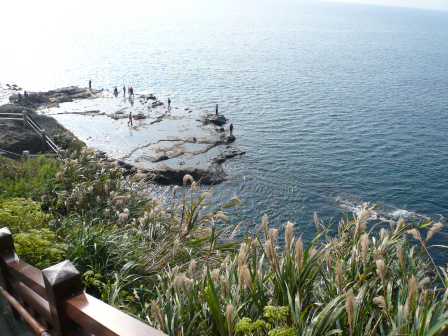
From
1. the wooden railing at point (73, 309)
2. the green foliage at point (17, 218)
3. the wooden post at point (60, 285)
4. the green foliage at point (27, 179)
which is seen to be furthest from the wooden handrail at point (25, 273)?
the green foliage at point (27, 179)

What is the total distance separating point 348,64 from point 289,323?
83.9m

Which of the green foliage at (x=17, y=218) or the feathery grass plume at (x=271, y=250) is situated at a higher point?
the feathery grass plume at (x=271, y=250)

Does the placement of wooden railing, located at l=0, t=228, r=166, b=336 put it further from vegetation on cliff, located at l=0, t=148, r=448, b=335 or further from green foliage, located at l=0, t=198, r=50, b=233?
green foliage, located at l=0, t=198, r=50, b=233

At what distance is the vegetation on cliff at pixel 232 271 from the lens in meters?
3.19

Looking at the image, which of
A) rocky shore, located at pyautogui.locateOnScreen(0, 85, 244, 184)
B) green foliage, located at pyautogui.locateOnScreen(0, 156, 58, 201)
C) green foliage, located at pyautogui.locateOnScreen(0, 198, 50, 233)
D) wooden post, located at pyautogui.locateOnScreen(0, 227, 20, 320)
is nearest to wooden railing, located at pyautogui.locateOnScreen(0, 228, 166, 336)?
wooden post, located at pyautogui.locateOnScreen(0, 227, 20, 320)

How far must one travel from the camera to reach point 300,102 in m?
48.0

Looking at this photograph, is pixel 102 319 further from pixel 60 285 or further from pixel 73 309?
pixel 60 285

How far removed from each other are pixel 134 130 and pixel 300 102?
25.3m

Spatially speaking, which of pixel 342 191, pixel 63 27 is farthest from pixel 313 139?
pixel 63 27

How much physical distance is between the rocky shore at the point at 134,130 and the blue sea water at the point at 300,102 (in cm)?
239

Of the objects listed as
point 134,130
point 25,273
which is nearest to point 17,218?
point 25,273

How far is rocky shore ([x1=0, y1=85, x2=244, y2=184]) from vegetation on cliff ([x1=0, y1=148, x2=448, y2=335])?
50.0 ft

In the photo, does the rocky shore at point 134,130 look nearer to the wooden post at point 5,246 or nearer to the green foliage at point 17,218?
the green foliage at point 17,218

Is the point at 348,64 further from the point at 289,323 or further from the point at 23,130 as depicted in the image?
the point at 289,323
